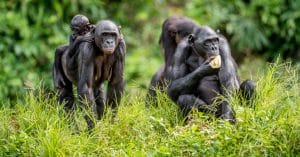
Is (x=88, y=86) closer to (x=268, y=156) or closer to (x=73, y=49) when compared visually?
(x=73, y=49)

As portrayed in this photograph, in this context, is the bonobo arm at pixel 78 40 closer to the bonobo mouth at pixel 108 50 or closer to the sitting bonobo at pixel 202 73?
the bonobo mouth at pixel 108 50

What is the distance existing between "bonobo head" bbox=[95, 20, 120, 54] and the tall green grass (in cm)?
61

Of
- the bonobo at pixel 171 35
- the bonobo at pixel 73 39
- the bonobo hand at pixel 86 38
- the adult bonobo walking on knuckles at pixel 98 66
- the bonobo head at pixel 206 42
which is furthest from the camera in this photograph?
the bonobo at pixel 171 35

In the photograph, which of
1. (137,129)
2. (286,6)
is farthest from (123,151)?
(286,6)

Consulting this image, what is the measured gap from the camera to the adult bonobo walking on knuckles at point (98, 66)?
9.11 meters

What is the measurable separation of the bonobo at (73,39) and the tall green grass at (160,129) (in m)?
0.25

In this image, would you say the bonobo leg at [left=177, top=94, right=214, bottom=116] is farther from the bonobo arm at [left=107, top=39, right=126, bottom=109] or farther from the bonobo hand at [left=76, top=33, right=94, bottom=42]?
the bonobo hand at [left=76, top=33, right=94, bottom=42]

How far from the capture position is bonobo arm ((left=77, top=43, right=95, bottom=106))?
360 inches

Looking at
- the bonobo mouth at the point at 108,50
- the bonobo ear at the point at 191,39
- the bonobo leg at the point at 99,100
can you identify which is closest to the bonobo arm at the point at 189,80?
the bonobo ear at the point at 191,39

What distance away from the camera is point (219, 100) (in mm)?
9391

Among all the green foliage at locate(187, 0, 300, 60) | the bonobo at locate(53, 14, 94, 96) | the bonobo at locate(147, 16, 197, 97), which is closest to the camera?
the bonobo at locate(53, 14, 94, 96)

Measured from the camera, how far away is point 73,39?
9.56 m

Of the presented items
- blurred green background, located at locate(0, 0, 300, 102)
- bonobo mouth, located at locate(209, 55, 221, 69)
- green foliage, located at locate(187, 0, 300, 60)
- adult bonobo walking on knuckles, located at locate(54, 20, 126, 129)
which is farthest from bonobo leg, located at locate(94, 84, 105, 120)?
green foliage, located at locate(187, 0, 300, 60)

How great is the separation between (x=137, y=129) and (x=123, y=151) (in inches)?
26.0
